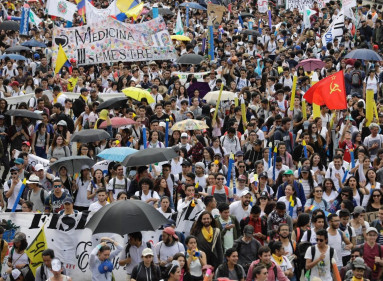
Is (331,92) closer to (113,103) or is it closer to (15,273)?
(113,103)

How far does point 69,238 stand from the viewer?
498 inches

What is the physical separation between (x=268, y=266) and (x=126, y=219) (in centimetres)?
163

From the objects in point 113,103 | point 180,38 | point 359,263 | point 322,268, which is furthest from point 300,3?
point 359,263

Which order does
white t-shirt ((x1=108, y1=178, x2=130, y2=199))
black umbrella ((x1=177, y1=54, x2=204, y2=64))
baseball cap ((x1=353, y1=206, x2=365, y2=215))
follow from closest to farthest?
baseball cap ((x1=353, y1=206, x2=365, y2=215))
white t-shirt ((x1=108, y1=178, x2=130, y2=199))
black umbrella ((x1=177, y1=54, x2=204, y2=64))

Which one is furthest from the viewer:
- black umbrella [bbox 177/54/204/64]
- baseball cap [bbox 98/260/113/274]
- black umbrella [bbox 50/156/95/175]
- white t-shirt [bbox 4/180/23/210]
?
black umbrella [bbox 177/54/204/64]

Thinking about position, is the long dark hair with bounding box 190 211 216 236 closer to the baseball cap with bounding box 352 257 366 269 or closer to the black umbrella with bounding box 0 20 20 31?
the baseball cap with bounding box 352 257 366 269

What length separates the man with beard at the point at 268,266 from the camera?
11078 mm

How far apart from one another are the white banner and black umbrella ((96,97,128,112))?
5903mm

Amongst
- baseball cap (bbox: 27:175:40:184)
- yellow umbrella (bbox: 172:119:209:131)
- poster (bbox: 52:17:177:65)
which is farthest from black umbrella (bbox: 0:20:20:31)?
baseball cap (bbox: 27:175:40:184)

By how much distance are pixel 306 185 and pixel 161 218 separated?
3657 millimetres

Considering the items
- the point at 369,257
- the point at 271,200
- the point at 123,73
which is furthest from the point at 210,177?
the point at 123,73

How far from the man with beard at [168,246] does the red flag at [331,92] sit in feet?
22.7

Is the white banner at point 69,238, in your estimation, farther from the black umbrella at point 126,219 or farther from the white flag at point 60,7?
the white flag at point 60,7

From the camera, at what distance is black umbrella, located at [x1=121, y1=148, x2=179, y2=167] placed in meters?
14.6
